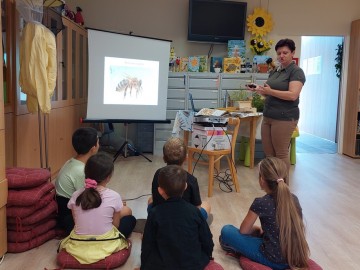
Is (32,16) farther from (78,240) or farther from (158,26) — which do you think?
(158,26)

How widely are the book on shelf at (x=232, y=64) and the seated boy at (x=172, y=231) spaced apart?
Result: 3.72 m

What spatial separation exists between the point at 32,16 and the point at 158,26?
3.04 metres

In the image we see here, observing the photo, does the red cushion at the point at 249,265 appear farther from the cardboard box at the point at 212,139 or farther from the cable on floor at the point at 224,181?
the cable on floor at the point at 224,181

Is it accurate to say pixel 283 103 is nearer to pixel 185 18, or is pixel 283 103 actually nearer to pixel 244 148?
pixel 244 148

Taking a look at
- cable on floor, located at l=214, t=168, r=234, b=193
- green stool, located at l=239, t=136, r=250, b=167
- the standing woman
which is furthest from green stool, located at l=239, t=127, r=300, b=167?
the standing woman

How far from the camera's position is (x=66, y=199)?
2348 millimetres

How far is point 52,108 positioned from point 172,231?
2393mm

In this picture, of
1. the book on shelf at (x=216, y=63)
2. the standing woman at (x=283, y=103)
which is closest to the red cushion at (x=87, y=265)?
the standing woman at (x=283, y=103)

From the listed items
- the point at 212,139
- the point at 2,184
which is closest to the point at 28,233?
the point at 2,184

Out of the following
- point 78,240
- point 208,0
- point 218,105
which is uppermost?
point 208,0

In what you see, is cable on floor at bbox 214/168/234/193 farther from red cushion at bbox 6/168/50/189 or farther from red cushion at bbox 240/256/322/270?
red cushion at bbox 6/168/50/189

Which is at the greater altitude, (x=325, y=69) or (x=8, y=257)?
(x=325, y=69)

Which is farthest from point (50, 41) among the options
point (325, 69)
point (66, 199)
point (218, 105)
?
point (325, 69)

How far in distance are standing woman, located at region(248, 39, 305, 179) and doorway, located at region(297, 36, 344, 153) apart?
3.32m
